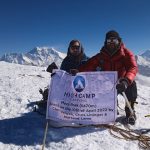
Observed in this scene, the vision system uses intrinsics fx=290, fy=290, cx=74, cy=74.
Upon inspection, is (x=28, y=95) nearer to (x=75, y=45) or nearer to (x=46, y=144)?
(x=75, y=45)

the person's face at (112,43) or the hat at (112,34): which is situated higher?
the hat at (112,34)

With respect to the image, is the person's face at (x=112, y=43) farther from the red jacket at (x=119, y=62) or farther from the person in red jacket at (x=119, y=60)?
the red jacket at (x=119, y=62)

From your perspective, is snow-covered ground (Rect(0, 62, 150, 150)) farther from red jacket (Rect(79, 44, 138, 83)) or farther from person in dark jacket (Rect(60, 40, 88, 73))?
person in dark jacket (Rect(60, 40, 88, 73))

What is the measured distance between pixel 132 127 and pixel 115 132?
29.8 inches

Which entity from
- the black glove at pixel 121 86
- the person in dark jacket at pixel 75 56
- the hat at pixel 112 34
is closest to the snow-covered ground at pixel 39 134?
the black glove at pixel 121 86

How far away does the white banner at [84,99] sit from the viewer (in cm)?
693

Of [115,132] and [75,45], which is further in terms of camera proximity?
[75,45]

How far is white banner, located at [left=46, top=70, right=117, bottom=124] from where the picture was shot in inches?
273

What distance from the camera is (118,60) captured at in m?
7.73

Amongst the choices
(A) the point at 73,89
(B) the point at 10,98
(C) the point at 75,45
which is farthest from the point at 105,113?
(B) the point at 10,98

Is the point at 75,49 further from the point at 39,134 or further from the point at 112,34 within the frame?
the point at 39,134

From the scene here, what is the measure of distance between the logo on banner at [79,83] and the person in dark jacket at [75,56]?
4.60 ft

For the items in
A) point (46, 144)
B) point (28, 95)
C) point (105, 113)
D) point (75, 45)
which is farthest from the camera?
point (28, 95)

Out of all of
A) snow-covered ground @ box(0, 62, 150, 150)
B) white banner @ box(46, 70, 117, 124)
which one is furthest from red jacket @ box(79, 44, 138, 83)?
snow-covered ground @ box(0, 62, 150, 150)
